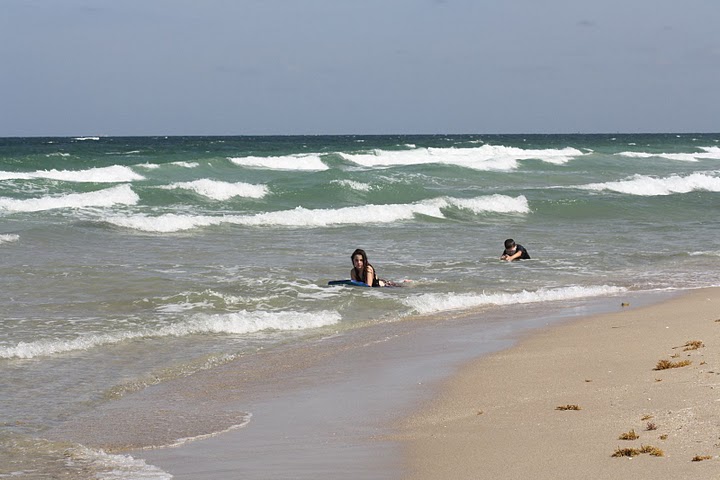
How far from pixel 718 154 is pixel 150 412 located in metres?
73.4

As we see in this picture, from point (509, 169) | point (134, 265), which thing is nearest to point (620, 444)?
point (134, 265)

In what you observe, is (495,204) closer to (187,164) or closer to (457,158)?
(187,164)

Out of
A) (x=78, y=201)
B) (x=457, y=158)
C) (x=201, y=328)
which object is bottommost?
(x=201, y=328)

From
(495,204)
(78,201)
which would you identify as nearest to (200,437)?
(495,204)

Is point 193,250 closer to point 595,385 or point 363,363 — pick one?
point 363,363

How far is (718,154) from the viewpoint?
2916 inches

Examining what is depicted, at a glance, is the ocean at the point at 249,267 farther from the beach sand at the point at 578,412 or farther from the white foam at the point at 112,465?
the beach sand at the point at 578,412

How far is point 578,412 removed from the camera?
6.51 meters

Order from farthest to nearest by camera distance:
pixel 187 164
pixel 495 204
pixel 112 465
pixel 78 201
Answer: pixel 187 164 → pixel 78 201 → pixel 495 204 → pixel 112 465

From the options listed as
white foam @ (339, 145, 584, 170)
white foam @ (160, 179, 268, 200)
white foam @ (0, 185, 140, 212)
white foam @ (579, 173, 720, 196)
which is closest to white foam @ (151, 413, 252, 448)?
white foam @ (0, 185, 140, 212)

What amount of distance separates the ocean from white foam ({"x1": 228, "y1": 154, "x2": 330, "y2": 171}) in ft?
55.6

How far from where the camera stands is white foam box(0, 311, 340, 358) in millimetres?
9625

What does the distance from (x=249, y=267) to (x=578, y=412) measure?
995 centimetres

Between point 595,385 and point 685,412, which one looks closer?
point 685,412
